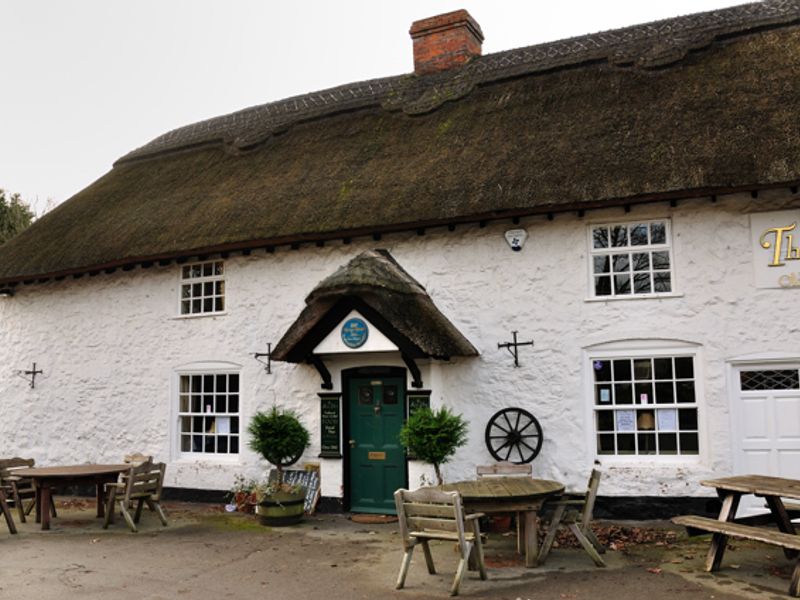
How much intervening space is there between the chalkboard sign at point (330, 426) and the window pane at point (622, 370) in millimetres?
3976

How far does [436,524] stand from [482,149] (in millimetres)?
Result: 6518

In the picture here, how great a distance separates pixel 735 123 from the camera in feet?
30.8

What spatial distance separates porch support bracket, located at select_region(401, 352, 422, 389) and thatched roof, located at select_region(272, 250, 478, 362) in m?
0.15

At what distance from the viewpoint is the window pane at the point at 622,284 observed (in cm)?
970

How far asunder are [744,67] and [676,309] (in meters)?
3.86

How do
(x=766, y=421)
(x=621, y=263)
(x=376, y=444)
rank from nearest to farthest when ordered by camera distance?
(x=766, y=421) → (x=621, y=263) → (x=376, y=444)

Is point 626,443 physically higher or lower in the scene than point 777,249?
lower

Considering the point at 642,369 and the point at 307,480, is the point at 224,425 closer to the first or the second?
the point at 307,480

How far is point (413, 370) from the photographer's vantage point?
979 centimetres

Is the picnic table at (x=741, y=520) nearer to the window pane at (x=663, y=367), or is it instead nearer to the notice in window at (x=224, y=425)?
the window pane at (x=663, y=367)

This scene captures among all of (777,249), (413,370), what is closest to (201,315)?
(413,370)

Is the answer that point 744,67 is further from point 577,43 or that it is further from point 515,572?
point 515,572

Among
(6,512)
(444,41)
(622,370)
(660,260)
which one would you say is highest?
(444,41)

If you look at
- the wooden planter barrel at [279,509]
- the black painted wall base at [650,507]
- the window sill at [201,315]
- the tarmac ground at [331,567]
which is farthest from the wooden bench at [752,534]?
the window sill at [201,315]
